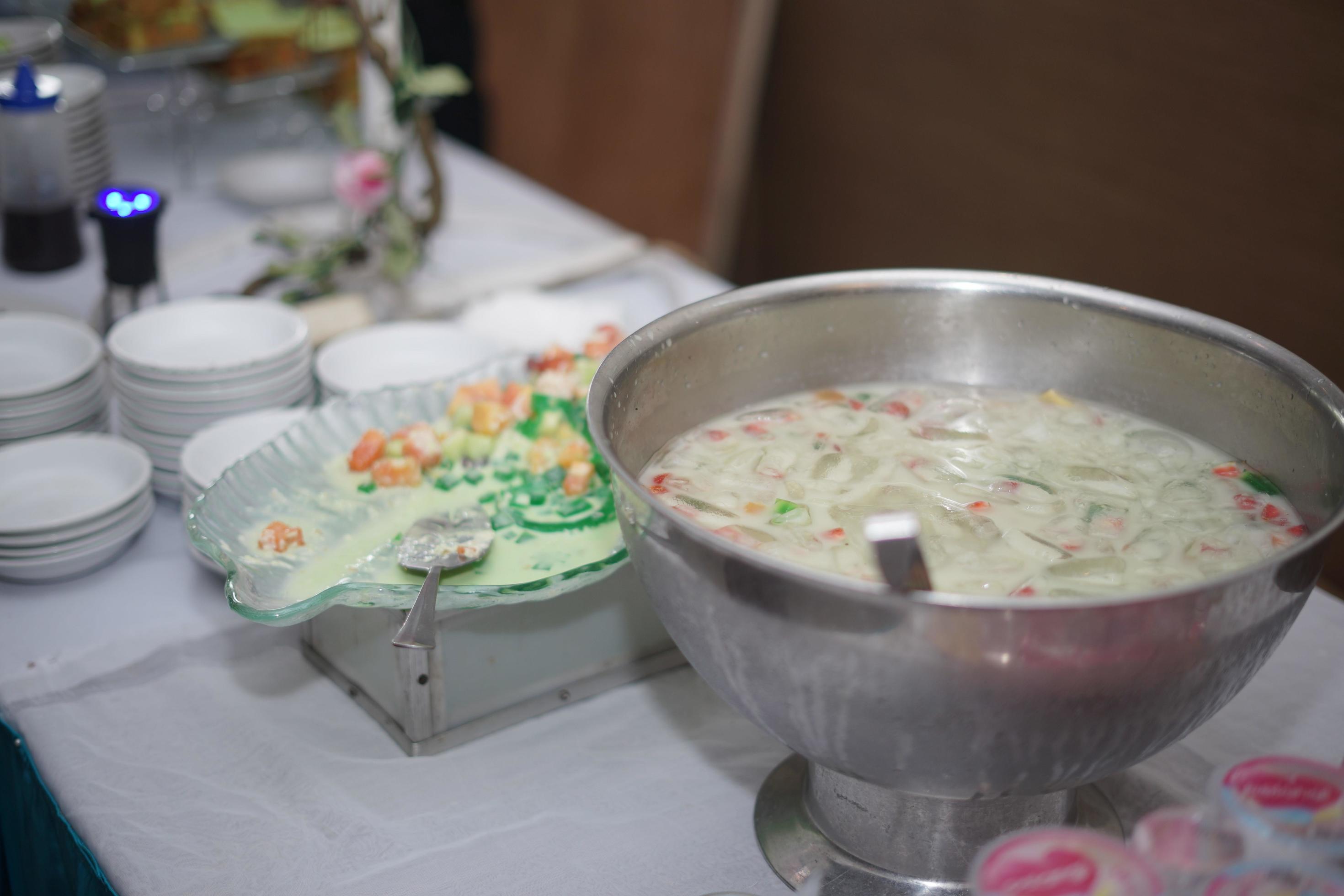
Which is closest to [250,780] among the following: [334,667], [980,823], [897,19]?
[334,667]

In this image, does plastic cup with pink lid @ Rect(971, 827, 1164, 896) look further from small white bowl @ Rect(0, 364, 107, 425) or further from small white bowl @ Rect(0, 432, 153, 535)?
small white bowl @ Rect(0, 364, 107, 425)

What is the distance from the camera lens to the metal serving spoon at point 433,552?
0.87 meters

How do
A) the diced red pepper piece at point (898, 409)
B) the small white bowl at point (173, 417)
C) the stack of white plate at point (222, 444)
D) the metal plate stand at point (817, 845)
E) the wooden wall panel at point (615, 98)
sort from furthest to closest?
the wooden wall panel at point (615, 98) → the small white bowl at point (173, 417) → the stack of white plate at point (222, 444) → the diced red pepper piece at point (898, 409) → the metal plate stand at point (817, 845)

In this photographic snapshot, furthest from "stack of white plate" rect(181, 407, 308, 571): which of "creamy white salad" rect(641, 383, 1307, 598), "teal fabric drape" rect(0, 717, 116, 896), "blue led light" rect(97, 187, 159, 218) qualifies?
"creamy white salad" rect(641, 383, 1307, 598)

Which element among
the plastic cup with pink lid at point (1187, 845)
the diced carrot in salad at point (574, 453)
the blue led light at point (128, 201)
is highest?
the plastic cup with pink lid at point (1187, 845)

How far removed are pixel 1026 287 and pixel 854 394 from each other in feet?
0.61

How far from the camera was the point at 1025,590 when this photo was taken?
803mm

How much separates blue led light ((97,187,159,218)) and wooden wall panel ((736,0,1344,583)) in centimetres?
178

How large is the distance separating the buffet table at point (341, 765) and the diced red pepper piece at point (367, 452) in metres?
0.17

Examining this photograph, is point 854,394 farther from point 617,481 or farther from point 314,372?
point 314,372

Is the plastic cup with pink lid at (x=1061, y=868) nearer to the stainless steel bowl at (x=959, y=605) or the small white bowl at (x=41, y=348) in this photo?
the stainless steel bowl at (x=959, y=605)

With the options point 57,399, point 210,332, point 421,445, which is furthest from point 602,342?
point 57,399

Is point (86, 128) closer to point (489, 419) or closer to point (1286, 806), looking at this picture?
point (489, 419)

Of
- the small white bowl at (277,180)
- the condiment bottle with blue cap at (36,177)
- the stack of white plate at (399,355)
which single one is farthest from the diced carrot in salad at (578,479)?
the small white bowl at (277,180)
